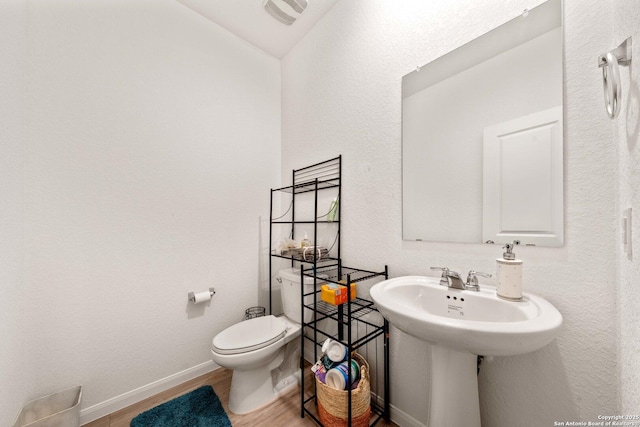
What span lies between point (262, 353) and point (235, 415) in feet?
1.27

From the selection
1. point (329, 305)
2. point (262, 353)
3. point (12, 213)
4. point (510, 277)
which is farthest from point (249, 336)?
point (510, 277)

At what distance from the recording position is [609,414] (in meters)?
0.73

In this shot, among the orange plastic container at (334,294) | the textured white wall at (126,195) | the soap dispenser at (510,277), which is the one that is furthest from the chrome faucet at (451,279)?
the textured white wall at (126,195)

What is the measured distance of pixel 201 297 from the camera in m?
1.64

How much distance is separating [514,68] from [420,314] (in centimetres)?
102

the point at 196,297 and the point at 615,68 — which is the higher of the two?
the point at 615,68

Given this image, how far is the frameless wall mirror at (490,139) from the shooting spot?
85 centimetres

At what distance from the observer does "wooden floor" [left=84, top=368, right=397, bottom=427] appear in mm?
1277

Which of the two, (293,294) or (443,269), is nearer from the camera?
(443,269)

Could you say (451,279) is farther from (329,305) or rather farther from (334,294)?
(329,305)

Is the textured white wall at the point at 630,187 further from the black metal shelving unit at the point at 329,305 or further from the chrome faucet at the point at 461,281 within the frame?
the black metal shelving unit at the point at 329,305

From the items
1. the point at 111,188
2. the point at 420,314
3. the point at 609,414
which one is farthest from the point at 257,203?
the point at 609,414

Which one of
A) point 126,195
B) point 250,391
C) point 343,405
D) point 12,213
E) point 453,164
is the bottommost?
point 250,391

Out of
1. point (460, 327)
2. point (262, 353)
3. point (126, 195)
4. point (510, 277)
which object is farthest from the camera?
point (126, 195)
